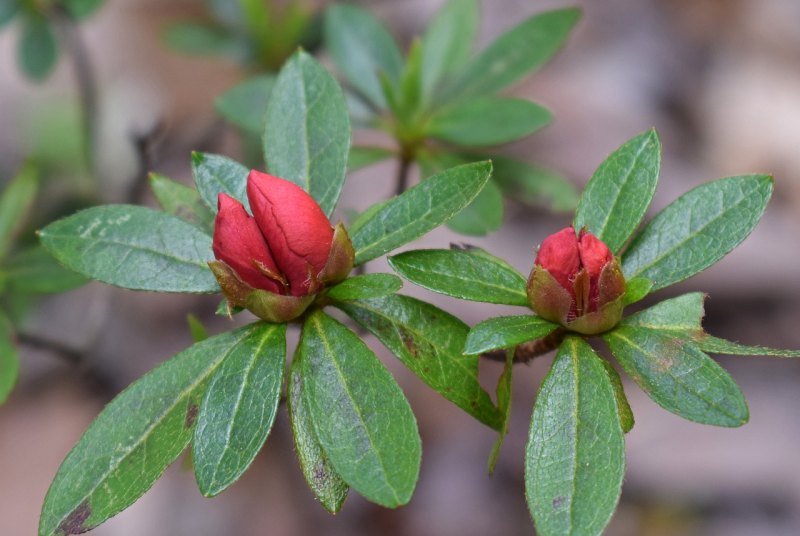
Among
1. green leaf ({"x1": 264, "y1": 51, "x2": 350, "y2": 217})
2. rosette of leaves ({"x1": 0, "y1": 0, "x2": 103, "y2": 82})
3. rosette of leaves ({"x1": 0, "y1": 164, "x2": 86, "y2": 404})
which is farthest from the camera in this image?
rosette of leaves ({"x1": 0, "y1": 0, "x2": 103, "y2": 82})

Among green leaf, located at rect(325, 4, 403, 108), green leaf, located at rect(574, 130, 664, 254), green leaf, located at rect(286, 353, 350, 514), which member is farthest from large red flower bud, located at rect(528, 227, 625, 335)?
green leaf, located at rect(325, 4, 403, 108)

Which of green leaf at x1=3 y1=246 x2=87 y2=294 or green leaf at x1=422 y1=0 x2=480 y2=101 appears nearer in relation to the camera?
green leaf at x1=3 y1=246 x2=87 y2=294

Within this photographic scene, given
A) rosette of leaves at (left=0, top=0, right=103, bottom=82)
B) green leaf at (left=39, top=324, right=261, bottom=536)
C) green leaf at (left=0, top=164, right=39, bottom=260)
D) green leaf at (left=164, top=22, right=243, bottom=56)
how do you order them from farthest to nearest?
green leaf at (left=164, top=22, right=243, bottom=56)
rosette of leaves at (left=0, top=0, right=103, bottom=82)
green leaf at (left=0, top=164, right=39, bottom=260)
green leaf at (left=39, top=324, right=261, bottom=536)

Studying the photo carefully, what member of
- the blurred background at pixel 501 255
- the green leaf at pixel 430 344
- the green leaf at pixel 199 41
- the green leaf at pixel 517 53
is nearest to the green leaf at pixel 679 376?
the green leaf at pixel 430 344

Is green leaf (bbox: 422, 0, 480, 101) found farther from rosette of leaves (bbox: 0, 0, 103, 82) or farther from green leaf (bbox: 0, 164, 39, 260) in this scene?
rosette of leaves (bbox: 0, 0, 103, 82)

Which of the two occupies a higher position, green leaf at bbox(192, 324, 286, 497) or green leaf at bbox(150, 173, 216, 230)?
green leaf at bbox(150, 173, 216, 230)

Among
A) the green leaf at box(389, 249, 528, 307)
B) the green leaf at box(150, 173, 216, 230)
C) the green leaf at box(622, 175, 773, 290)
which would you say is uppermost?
the green leaf at box(622, 175, 773, 290)

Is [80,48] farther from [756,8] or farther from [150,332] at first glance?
[756,8]

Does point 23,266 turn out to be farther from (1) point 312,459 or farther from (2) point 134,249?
(1) point 312,459
